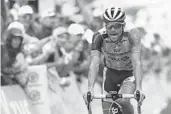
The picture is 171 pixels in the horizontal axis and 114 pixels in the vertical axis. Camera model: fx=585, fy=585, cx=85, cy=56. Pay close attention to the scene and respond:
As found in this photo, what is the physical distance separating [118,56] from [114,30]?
475mm

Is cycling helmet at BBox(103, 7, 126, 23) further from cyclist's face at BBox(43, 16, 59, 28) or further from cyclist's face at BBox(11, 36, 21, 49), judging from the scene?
cyclist's face at BBox(43, 16, 59, 28)

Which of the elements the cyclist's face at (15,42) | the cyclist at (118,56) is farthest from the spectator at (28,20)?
the cyclist at (118,56)

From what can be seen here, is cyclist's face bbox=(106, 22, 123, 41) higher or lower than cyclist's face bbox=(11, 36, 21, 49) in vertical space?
higher

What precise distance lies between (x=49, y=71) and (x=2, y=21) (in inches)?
43.1

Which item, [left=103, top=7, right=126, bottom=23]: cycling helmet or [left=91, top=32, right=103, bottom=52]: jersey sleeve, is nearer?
[left=103, top=7, right=126, bottom=23]: cycling helmet

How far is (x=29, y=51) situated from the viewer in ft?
29.0

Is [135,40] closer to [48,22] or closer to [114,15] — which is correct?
[114,15]

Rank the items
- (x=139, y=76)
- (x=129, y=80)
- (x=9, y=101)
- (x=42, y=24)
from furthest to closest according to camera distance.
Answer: (x=42, y=24) → (x=9, y=101) → (x=129, y=80) → (x=139, y=76)

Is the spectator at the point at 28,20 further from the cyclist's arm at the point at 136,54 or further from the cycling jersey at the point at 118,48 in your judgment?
the cyclist's arm at the point at 136,54

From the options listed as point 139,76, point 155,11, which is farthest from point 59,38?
point 139,76

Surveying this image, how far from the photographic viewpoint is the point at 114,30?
256 inches

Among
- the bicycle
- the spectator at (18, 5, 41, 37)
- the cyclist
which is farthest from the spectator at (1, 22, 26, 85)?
the bicycle

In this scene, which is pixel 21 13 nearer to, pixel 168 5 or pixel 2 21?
pixel 2 21

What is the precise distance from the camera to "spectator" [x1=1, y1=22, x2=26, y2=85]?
832 centimetres
